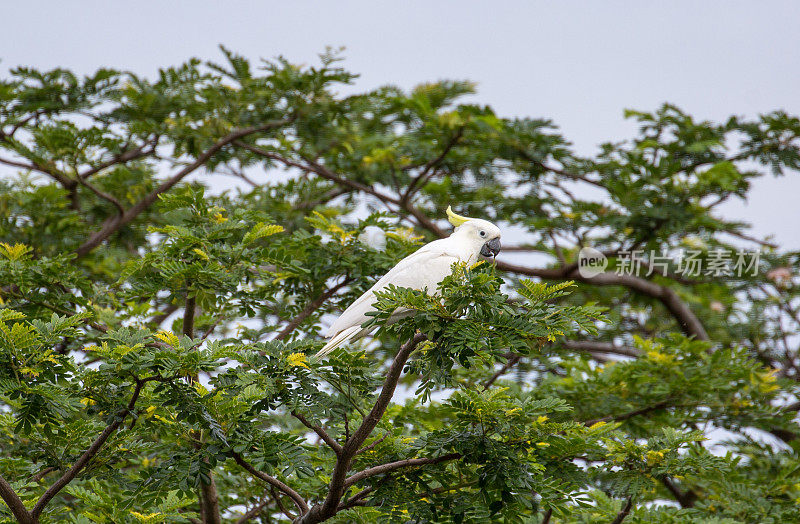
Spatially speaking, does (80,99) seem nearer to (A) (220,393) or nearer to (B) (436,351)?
(A) (220,393)

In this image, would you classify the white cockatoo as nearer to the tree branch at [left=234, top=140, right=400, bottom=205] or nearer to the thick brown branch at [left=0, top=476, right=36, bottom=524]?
the thick brown branch at [left=0, top=476, right=36, bottom=524]

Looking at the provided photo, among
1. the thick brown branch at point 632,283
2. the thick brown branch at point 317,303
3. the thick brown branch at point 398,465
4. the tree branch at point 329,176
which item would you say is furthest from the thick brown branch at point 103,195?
the thick brown branch at point 398,465

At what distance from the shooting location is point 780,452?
6.76m

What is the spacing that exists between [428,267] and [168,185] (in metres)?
3.82

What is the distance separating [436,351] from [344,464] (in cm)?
74

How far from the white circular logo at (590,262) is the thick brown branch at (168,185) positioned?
3078 millimetres

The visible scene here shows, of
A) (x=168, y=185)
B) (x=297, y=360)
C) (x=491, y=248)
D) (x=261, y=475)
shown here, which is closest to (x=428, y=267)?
(x=491, y=248)

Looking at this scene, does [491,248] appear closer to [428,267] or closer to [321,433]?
[428,267]

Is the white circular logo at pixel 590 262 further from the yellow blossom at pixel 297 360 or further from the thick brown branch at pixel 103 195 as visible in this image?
the yellow blossom at pixel 297 360

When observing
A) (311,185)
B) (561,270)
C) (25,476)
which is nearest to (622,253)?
(561,270)

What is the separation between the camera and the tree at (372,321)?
3.47m

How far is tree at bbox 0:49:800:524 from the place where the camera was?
11.4ft

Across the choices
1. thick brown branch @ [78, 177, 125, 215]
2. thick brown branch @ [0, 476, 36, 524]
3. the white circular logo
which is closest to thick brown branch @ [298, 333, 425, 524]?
thick brown branch @ [0, 476, 36, 524]

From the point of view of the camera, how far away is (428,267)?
3732 mm
